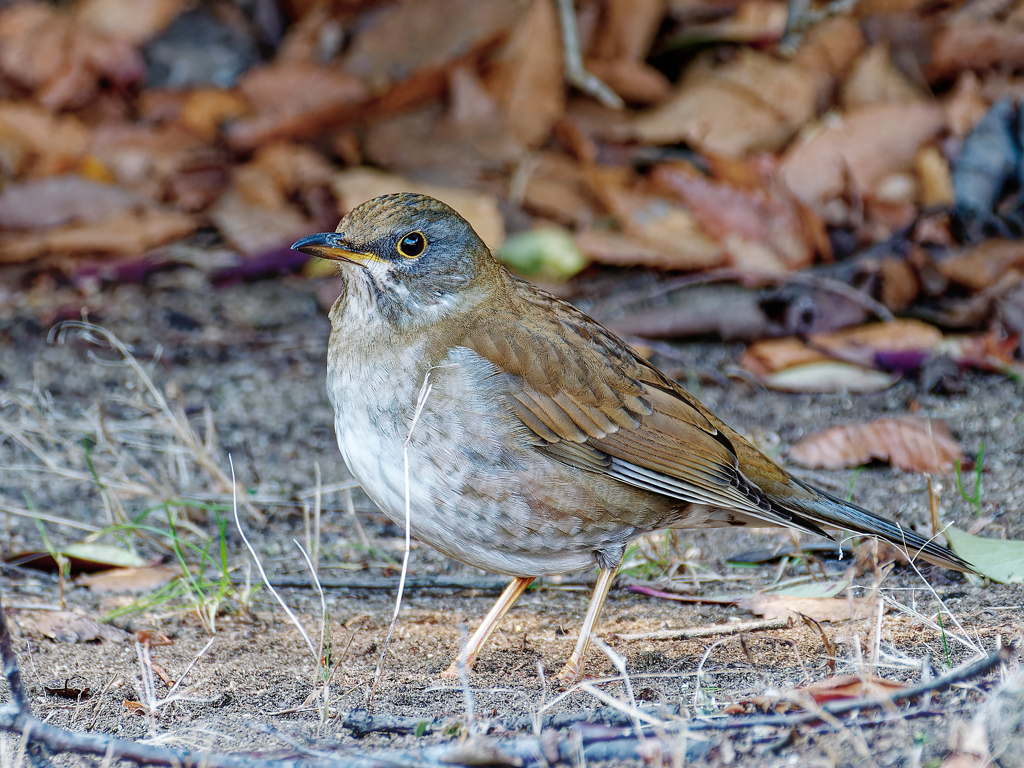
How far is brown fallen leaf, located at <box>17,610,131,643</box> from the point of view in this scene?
150 inches

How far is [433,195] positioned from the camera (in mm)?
7055

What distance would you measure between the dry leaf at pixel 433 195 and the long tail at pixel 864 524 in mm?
3253

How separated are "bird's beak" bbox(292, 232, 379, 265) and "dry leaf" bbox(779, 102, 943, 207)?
3.65 metres

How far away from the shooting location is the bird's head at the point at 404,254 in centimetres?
395

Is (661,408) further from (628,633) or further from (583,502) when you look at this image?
(628,633)

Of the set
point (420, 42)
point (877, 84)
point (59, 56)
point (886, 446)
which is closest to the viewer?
point (886, 446)

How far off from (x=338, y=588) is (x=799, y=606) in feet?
5.51

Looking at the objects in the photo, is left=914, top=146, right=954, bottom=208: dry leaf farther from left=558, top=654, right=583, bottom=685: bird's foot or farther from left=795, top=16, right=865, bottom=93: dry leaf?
left=558, top=654, right=583, bottom=685: bird's foot

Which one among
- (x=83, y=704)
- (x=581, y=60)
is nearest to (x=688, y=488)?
(x=83, y=704)

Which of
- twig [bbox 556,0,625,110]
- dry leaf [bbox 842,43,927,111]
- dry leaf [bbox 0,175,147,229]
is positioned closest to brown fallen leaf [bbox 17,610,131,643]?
dry leaf [bbox 0,175,147,229]

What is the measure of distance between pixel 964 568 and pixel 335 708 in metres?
2.07

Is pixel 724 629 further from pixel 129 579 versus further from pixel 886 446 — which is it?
pixel 129 579

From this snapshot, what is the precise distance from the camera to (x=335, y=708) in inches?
126

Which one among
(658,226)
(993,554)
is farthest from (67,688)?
(658,226)
